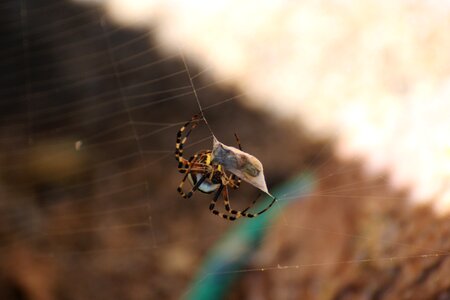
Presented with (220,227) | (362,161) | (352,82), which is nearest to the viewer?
(362,161)

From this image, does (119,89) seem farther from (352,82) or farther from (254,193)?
(352,82)

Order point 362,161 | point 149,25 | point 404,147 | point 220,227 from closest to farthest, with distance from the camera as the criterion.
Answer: point 404,147, point 362,161, point 220,227, point 149,25

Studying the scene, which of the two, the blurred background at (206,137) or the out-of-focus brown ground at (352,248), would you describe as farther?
the blurred background at (206,137)

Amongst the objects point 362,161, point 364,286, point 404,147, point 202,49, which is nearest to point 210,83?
point 202,49

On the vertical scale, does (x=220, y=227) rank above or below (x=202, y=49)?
below

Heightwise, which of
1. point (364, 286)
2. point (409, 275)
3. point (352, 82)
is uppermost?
point (352, 82)

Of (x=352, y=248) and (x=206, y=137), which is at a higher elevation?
(x=206, y=137)

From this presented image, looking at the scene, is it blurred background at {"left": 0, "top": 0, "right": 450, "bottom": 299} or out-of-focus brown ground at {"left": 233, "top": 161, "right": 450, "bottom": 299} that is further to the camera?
blurred background at {"left": 0, "top": 0, "right": 450, "bottom": 299}

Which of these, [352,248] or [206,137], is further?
[206,137]
